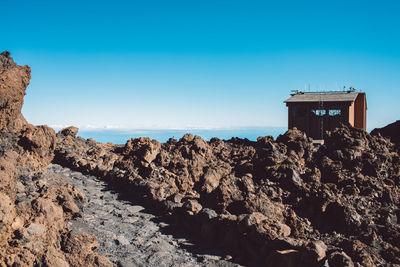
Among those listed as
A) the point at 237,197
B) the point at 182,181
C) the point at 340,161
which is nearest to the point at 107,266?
the point at 237,197

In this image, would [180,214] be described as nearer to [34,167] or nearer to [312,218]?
[312,218]

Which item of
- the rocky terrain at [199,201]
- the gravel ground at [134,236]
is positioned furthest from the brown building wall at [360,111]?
the gravel ground at [134,236]

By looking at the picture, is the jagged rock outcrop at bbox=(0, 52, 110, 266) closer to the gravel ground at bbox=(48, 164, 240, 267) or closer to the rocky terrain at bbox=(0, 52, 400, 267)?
the rocky terrain at bbox=(0, 52, 400, 267)

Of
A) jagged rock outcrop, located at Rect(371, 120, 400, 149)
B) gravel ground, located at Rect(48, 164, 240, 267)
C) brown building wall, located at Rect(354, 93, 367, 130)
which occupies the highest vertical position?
brown building wall, located at Rect(354, 93, 367, 130)

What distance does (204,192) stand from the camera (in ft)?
31.6

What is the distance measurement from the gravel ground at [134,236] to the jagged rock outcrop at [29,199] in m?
0.50

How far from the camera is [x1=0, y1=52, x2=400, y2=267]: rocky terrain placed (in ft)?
20.8

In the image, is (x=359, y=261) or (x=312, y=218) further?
(x=312, y=218)

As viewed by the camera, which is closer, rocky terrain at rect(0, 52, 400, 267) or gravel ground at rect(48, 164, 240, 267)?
rocky terrain at rect(0, 52, 400, 267)

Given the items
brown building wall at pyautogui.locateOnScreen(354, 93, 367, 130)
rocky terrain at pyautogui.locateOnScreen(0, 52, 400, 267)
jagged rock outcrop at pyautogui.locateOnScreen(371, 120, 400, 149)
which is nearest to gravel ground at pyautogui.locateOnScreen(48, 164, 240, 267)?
rocky terrain at pyautogui.locateOnScreen(0, 52, 400, 267)

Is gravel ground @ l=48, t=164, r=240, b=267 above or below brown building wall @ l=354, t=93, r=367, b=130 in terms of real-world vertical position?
below

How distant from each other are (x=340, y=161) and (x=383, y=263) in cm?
486

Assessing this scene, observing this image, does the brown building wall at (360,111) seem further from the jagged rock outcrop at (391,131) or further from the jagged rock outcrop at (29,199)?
the jagged rock outcrop at (29,199)

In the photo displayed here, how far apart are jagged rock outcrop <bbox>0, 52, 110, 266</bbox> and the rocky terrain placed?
1.0 inches
